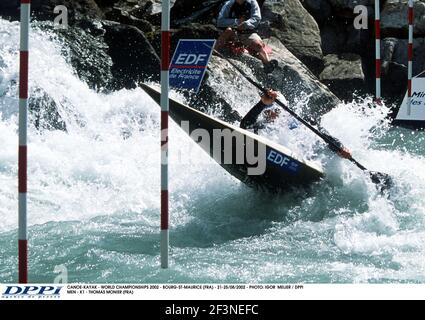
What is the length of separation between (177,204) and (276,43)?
4.16 meters

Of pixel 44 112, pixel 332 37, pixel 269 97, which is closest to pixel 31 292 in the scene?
pixel 269 97

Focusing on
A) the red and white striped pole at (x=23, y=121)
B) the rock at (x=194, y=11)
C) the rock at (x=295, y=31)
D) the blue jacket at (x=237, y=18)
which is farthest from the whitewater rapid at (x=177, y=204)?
the rock at (x=194, y=11)

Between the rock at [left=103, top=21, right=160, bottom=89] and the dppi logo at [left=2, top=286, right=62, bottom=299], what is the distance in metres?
5.63

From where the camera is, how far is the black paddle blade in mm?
5914

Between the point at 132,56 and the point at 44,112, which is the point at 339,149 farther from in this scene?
the point at 132,56

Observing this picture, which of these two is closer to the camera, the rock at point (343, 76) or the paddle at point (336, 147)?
the paddle at point (336, 147)

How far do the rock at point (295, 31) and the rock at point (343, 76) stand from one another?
0.18 m

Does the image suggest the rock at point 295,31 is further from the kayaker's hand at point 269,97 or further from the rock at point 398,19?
the kayaker's hand at point 269,97

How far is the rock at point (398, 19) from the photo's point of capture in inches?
435

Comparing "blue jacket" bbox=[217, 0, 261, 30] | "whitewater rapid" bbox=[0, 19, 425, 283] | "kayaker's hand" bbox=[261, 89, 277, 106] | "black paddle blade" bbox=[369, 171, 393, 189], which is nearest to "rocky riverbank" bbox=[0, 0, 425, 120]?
"whitewater rapid" bbox=[0, 19, 425, 283]

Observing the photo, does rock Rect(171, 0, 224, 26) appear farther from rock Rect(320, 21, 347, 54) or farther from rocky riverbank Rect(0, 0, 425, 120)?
rock Rect(320, 21, 347, 54)

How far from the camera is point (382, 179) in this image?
5.94 m

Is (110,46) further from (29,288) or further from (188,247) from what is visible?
(29,288)
